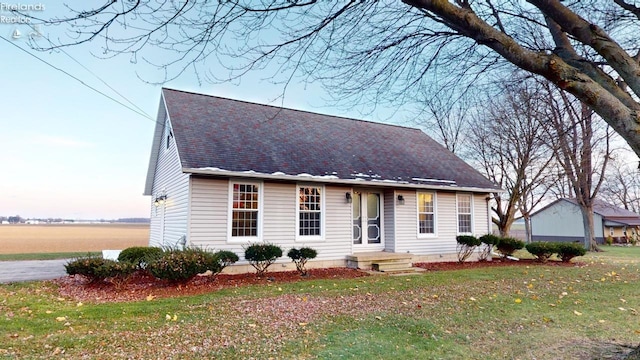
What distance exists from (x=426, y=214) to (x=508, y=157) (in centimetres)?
962

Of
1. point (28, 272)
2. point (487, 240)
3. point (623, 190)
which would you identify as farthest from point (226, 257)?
point (623, 190)

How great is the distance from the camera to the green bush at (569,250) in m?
12.9

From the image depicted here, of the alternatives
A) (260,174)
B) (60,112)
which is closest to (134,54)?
(260,174)

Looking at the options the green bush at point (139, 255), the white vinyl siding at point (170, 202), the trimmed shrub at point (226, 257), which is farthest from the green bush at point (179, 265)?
the white vinyl siding at point (170, 202)

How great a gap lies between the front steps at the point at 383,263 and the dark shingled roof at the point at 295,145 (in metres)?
2.55

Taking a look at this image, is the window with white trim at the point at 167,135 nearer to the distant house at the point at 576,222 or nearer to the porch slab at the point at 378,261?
the porch slab at the point at 378,261

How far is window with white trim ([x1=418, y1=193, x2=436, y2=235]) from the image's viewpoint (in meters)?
13.3

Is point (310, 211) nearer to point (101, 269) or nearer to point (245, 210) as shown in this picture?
point (245, 210)

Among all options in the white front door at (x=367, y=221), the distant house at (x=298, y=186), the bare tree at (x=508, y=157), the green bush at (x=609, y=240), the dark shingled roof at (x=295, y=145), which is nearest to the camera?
the distant house at (x=298, y=186)

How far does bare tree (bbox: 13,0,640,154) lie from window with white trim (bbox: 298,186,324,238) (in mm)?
5667

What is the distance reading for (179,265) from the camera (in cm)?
767

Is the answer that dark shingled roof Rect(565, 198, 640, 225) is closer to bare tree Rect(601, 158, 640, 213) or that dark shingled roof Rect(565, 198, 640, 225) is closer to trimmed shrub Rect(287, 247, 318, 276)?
bare tree Rect(601, 158, 640, 213)

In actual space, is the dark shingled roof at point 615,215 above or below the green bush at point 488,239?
above

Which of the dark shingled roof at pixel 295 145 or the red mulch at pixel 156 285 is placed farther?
the dark shingled roof at pixel 295 145
